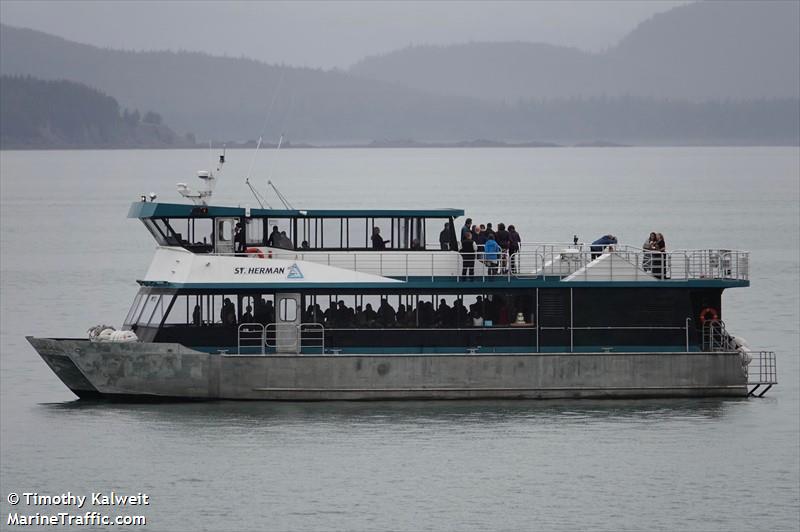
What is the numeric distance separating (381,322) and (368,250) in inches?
75.6

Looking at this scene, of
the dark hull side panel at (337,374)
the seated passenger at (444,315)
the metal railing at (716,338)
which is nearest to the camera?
the dark hull side panel at (337,374)

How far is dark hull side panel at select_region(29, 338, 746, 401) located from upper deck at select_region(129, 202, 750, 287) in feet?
6.58

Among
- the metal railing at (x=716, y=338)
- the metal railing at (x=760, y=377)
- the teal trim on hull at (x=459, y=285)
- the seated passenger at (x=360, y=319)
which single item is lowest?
the metal railing at (x=760, y=377)

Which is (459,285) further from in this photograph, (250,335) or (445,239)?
(250,335)

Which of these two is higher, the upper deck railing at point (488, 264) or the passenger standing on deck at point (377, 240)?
the passenger standing on deck at point (377, 240)

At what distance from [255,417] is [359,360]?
2.84m

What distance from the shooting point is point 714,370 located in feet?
135

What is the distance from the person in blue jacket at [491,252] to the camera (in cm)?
4191

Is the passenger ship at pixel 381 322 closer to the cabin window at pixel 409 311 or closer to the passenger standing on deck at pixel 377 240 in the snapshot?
the cabin window at pixel 409 311

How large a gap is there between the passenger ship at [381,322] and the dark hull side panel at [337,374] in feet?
0.11

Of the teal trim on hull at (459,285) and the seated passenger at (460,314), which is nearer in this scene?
the teal trim on hull at (459,285)

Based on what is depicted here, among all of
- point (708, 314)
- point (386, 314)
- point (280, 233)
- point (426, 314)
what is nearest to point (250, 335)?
point (280, 233)

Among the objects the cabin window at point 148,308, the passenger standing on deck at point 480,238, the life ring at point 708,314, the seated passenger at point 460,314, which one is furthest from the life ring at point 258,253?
the life ring at point 708,314

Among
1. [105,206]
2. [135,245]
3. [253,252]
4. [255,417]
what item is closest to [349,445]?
[255,417]
